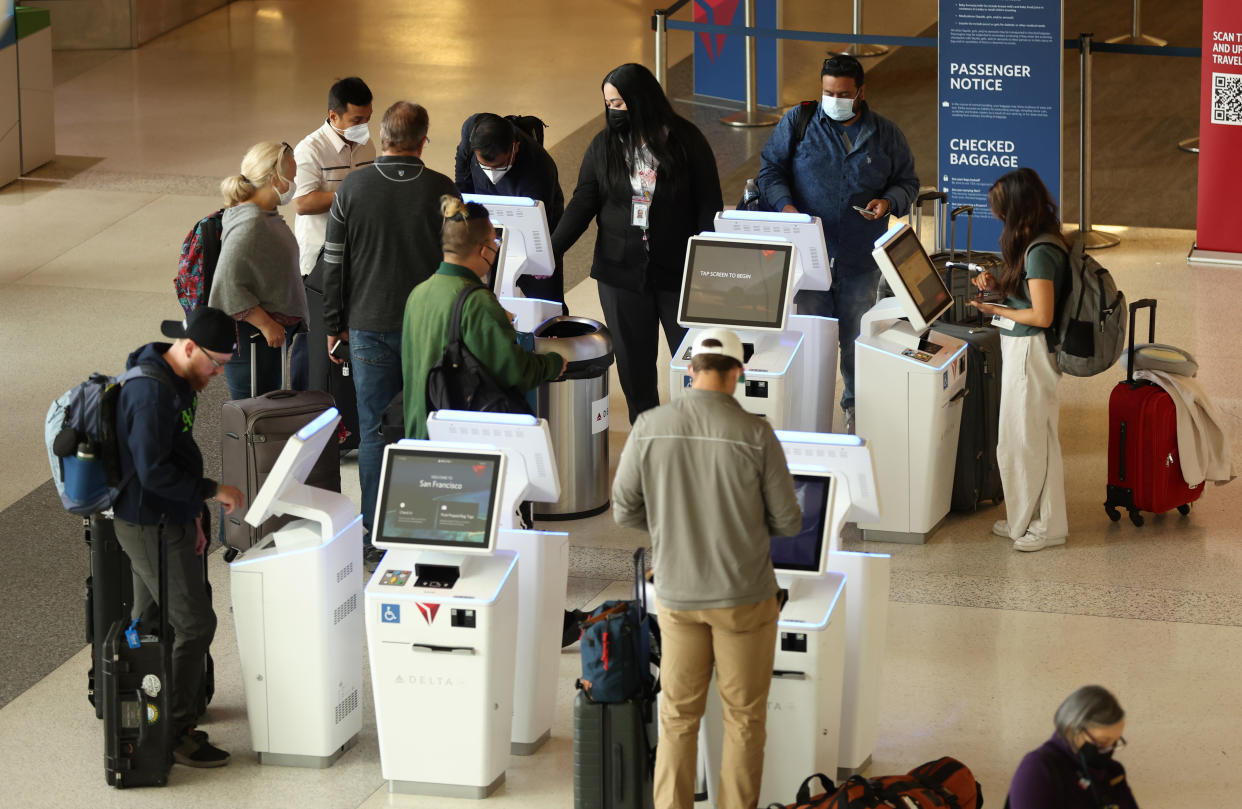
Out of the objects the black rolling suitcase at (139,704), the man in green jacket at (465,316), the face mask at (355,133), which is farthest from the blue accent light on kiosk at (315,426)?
the face mask at (355,133)

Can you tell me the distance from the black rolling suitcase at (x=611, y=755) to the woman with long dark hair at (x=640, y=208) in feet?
9.99

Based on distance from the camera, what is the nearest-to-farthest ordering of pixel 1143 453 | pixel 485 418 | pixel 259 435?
pixel 485 418 < pixel 259 435 < pixel 1143 453

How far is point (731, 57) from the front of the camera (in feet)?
48.3

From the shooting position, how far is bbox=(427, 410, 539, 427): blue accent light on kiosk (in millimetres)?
5625

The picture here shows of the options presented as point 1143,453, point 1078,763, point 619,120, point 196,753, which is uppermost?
point 619,120

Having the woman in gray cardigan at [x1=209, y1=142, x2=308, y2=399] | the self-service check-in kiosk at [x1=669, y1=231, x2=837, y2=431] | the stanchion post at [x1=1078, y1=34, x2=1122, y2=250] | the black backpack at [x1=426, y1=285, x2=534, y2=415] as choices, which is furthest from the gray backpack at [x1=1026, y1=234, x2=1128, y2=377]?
the stanchion post at [x1=1078, y1=34, x2=1122, y2=250]

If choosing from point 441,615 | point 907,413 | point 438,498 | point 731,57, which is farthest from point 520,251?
point 731,57

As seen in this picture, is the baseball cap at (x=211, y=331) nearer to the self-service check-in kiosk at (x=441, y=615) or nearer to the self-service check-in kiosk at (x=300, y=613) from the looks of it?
the self-service check-in kiosk at (x=300, y=613)

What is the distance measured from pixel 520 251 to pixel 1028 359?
228 centimetres

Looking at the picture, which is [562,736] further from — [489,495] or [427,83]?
[427,83]

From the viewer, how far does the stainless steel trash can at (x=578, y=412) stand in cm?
759

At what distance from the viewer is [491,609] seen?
5266mm

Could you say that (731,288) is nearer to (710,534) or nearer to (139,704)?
(710,534)

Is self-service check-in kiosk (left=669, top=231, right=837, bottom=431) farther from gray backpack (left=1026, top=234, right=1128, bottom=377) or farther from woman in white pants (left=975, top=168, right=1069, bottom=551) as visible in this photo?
gray backpack (left=1026, top=234, right=1128, bottom=377)
